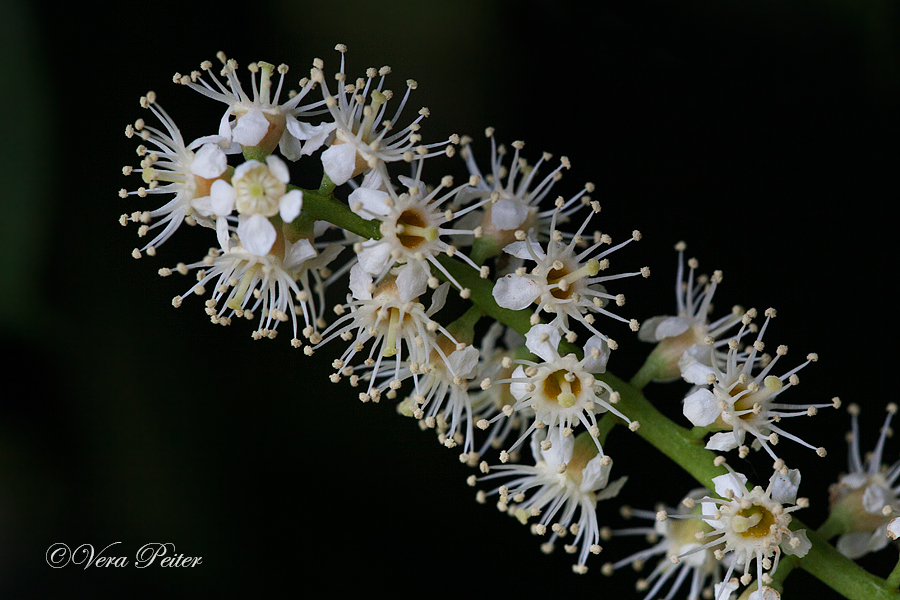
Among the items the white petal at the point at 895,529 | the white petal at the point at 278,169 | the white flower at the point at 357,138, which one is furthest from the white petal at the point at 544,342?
the white petal at the point at 895,529

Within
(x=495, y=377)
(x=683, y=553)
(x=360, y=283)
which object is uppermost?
(x=360, y=283)

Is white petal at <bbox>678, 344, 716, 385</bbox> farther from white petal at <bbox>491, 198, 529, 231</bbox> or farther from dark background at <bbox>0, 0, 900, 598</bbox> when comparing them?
dark background at <bbox>0, 0, 900, 598</bbox>

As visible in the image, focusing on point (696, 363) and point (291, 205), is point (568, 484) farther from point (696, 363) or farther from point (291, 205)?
point (291, 205)

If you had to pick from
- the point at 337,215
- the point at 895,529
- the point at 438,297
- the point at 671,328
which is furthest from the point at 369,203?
the point at 895,529

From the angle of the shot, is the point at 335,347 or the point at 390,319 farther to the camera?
the point at 335,347

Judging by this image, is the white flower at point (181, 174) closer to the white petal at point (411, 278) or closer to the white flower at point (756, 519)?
the white petal at point (411, 278)

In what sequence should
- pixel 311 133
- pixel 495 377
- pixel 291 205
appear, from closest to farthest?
1. pixel 291 205
2. pixel 311 133
3. pixel 495 377
